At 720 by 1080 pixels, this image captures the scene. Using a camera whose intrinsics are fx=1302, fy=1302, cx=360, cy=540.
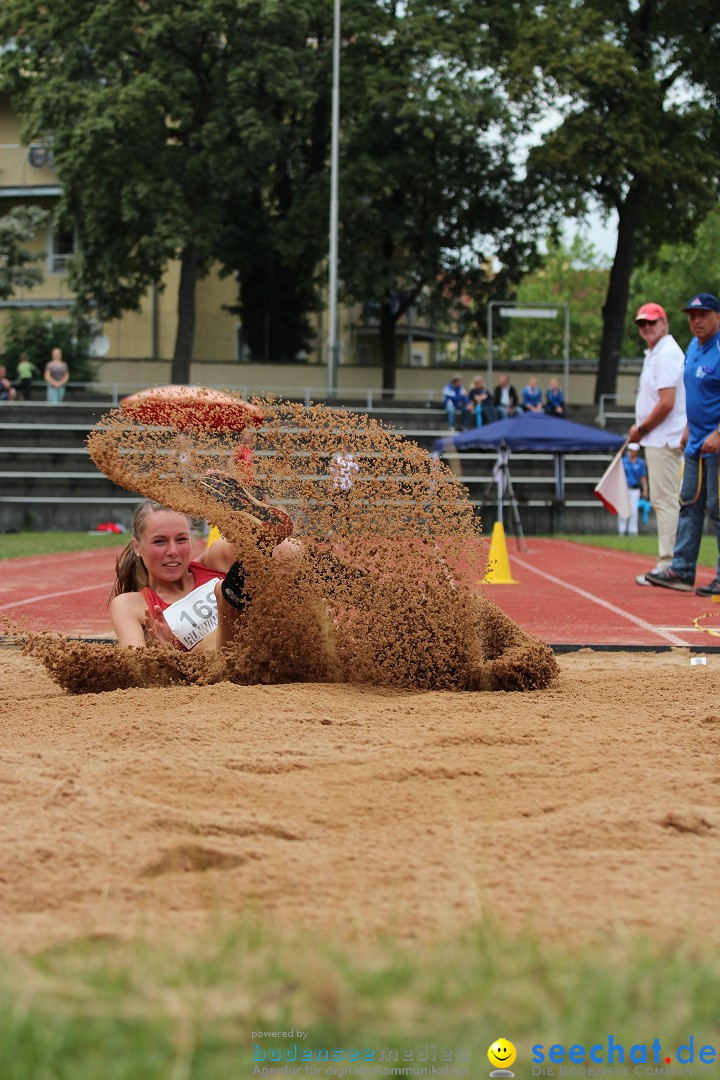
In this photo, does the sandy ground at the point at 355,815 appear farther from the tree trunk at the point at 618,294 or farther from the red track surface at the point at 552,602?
the tree trunk at the point at 618,294

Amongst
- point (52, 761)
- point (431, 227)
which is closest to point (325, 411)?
point (52, 761)

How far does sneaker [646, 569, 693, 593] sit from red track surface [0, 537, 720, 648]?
0.09 m

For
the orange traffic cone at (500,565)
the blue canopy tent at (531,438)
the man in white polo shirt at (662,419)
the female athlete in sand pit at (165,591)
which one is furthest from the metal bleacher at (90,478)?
the female athlete in sand pit at (165,591)

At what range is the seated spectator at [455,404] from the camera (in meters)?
30.5

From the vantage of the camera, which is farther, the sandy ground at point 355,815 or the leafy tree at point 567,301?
the leafy tree at point 567,301

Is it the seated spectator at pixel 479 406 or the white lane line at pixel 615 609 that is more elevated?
the seated spectator at pixel 479 406

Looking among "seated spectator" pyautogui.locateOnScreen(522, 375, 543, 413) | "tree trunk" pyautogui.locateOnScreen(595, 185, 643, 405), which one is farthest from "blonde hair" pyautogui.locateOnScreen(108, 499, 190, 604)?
"tree trunk" pyautogui.locateOnScreen(595, 185, 643, 405)

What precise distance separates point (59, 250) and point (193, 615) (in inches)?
1804

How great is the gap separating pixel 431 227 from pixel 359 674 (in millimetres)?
34342

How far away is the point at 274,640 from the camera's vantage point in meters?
5.65

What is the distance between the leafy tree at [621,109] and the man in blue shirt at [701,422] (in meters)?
24.3

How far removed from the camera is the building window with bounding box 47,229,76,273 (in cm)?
4850

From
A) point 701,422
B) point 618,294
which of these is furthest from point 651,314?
point 618,294

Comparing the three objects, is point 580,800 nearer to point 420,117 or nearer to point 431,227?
point 420,117
